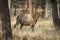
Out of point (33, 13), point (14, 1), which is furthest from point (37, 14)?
point (14, 1)

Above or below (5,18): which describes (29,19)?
below

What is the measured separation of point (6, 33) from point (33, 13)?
365 cm

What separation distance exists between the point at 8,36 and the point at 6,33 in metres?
0.19

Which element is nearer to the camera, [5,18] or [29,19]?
[5,18]

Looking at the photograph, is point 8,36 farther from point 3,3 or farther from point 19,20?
point 19,20

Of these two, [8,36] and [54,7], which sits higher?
[54,7]

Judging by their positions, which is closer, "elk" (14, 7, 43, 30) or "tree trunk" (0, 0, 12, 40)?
"tree trunk" (0, 0, 12, 40)

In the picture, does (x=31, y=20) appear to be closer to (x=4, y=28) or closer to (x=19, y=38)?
(x=19, y=38)

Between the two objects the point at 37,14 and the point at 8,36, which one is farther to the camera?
the point at 37,14

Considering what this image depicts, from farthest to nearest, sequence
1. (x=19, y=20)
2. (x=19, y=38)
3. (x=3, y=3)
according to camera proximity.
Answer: (x=19, y=20) → (x=19, y=38) → (x=3, y=3)

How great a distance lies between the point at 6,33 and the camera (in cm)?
755

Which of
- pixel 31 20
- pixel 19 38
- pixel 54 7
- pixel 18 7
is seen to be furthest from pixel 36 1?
pixel 19 38

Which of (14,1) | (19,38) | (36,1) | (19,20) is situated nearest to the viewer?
(19,38)

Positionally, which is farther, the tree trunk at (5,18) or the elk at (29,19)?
the elk at (29,19)
